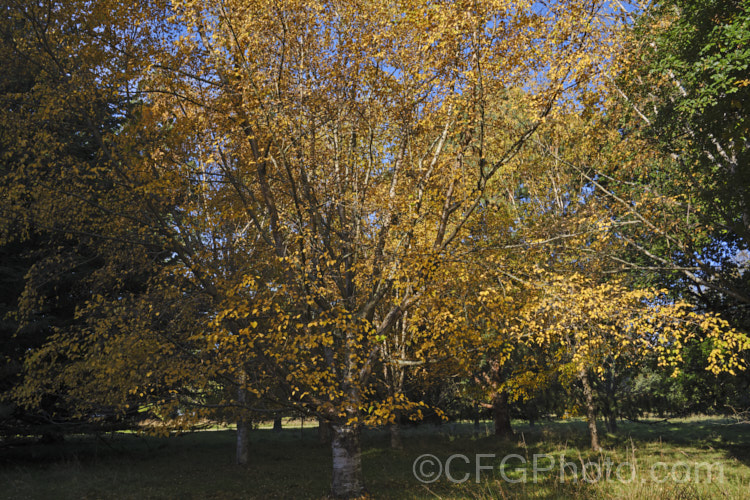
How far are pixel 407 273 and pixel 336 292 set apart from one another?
2.88 metres

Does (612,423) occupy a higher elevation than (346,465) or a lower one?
lower

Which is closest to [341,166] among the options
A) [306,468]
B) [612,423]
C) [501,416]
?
[306,468]

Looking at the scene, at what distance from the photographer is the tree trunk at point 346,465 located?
1000cm

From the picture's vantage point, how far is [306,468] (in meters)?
17.2

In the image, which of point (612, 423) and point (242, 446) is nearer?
point (242, 446)

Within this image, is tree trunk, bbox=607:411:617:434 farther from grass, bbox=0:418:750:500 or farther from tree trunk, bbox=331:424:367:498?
tree trunk, bbox=331:424:367:498

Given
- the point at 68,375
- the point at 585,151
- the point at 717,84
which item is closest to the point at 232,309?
the point at 68,375

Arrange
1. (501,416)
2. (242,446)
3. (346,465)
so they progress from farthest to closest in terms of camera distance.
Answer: (501,416)
(242,446)
(346,465)

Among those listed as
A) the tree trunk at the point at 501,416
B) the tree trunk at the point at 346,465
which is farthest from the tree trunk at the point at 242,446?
the tree trunk at the point at 501,416

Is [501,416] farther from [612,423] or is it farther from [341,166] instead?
[341,166]

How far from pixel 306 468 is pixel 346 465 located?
26.3 feet

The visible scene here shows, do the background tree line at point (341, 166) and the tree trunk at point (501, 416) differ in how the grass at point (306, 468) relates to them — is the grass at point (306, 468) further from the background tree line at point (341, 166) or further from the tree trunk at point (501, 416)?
the background tree line at point (341, 166)

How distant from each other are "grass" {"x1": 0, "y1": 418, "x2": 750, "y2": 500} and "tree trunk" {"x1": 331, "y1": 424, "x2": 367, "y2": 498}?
139 cm

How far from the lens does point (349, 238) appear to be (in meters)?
11.0
